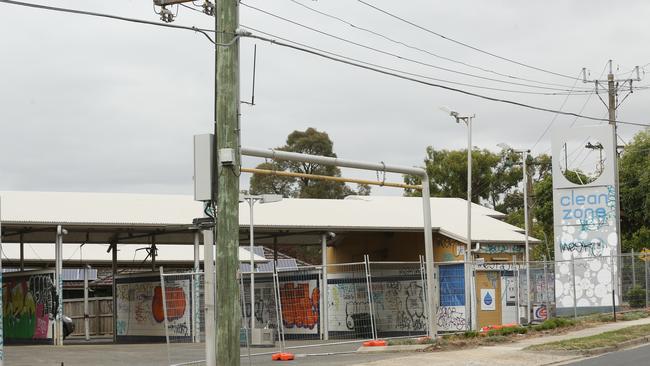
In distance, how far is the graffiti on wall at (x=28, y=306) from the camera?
34.8m

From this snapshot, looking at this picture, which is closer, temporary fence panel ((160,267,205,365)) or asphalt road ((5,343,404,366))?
asphalt road ((5,343,404,366))

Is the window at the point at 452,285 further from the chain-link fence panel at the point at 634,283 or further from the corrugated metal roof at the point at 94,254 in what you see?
the corrugated metal roof at the point at 94,254

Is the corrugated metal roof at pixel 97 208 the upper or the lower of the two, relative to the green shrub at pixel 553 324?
upper

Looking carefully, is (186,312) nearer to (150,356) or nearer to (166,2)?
(150,356)

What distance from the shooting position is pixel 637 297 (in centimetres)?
3581

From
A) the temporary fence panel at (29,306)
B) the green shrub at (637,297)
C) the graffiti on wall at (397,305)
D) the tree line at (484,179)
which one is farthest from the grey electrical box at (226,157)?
the tree line at (484,179)

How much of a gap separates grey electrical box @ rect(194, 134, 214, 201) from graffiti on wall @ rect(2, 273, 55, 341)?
1878 cm

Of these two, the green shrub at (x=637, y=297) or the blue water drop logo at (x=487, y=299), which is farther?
the green shrub at (x=637, y=297)

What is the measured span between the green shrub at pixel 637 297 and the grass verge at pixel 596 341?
31.0 ft

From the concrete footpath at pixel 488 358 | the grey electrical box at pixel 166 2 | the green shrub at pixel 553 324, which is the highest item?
the grey electrical box at pixel 166 2

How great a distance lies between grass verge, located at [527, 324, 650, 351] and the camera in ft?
74.2

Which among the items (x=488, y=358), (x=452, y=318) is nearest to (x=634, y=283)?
(x=452, y=318)

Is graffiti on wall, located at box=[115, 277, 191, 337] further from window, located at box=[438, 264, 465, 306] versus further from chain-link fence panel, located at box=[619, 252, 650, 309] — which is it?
chain-link fence panel, located at box=[619, 252, 650, 309]

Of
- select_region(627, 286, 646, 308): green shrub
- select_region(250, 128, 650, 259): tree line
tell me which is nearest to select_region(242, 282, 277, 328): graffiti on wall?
select_region(627, 286, 646, 308): green shrub
